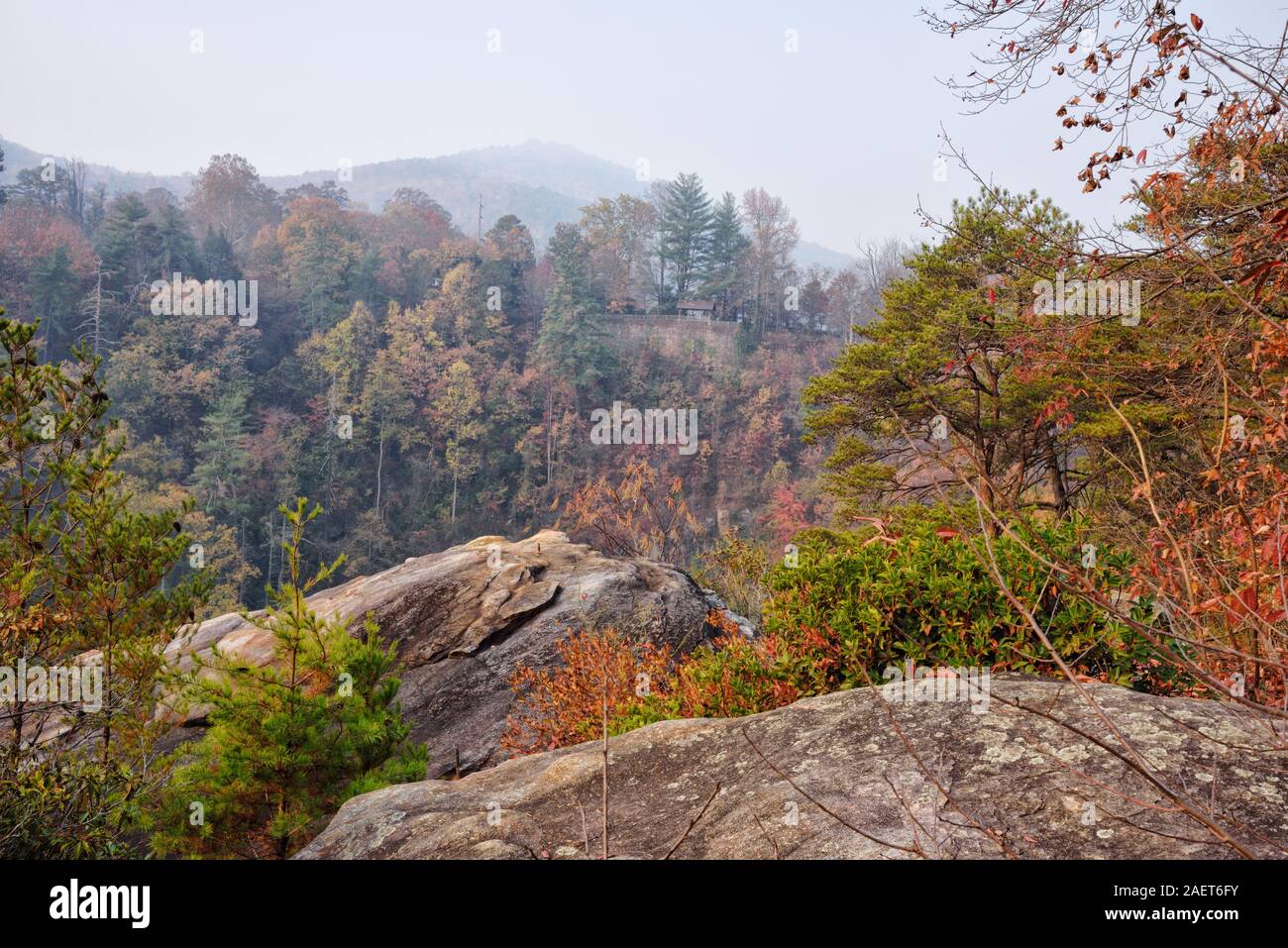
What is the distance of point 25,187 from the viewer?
5434cm

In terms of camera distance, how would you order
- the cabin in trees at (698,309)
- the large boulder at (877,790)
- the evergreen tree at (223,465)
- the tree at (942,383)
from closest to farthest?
the large boulder at (877,790) < the tree at (942,383) < the evergreen tree at (223,465) < the cabin in trees at (698,309)

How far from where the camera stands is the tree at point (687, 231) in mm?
56094

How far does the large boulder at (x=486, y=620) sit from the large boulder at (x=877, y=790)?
14.1 feet

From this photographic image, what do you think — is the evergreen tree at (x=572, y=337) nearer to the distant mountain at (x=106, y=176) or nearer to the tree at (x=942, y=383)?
the tree at (x=942, y=383)

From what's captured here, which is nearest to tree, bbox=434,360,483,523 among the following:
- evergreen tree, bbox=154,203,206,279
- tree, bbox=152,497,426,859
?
evergreen tree, bbox=154,203,206,279

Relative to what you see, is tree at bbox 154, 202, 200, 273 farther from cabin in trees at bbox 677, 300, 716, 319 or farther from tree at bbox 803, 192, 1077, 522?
tree at bbox 803, 192, 1077, 522

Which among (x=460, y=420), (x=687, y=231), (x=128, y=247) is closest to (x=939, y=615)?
(x=460, y=420)

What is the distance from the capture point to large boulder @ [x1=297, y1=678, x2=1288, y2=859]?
223 centimetres

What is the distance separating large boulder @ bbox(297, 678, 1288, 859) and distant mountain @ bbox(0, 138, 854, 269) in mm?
90872

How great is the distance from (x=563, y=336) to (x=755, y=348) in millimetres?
12237

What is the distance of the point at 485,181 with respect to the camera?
131 meters

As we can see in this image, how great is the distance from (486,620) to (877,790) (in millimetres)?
6339

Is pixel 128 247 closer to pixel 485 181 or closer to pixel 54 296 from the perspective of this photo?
pixel 54 296

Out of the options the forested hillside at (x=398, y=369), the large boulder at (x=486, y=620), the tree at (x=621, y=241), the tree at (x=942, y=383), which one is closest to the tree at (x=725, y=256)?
the forested hillside at (x=398, y=369)
